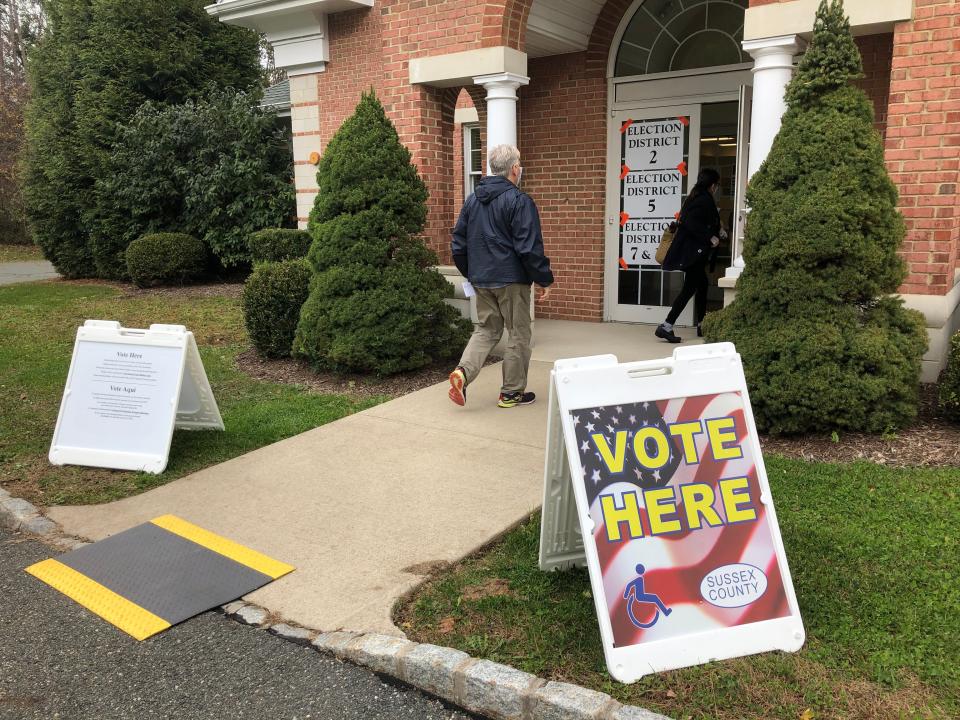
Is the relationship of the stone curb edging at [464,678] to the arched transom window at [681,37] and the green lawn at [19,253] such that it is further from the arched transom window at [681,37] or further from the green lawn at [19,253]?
the green lawn at [19,253]

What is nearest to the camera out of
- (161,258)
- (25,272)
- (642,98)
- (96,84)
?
(642,98)

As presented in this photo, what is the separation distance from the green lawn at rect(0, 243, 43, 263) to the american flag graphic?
79.8ft

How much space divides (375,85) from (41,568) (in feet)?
21.0

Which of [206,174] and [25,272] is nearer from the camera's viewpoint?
[206,174]

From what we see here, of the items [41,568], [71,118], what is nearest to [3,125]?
[71,118]

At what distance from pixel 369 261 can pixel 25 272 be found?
15.7 m

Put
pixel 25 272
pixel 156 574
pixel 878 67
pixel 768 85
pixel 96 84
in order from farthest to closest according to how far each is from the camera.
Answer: pixel 25 272 → pixel 96 84 → pixel 878 67 → pixel 768 85 → pixel 156 574

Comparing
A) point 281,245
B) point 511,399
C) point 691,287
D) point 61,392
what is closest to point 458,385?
point 511,399

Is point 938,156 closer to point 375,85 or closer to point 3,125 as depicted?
point 375,85

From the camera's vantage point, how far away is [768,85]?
620 centimetres

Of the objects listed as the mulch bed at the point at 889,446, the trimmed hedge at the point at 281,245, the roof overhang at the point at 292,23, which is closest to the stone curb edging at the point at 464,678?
the mulch bed at the point at 889,446

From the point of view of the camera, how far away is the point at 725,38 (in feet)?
27.4

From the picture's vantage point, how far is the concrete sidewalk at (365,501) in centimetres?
362

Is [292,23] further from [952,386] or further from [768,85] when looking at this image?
[952,386]
